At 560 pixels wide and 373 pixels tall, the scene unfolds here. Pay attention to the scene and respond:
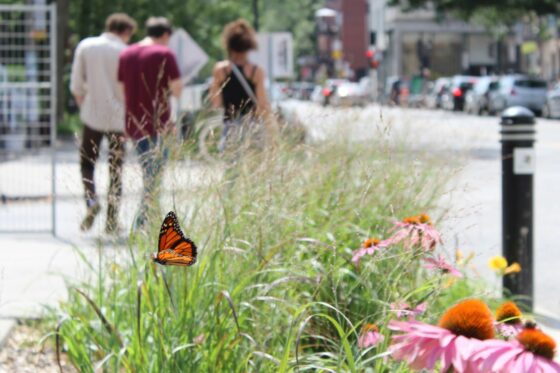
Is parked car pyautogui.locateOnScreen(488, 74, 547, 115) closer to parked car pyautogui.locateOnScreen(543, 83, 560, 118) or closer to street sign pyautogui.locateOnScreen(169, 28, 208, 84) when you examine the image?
parked car pyautogui.locateOnScreen(543, 83, 560, 118)

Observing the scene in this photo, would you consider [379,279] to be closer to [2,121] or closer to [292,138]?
[292,138]

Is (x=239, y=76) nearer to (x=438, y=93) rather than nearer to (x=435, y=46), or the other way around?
(x=438, y=93)

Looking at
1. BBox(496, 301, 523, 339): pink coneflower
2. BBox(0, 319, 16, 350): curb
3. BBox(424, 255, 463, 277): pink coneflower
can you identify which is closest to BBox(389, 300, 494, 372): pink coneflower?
BBox(496, 301, 523, 339): pink coneflower

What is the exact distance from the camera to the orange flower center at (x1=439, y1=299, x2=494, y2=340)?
2498 millimetres

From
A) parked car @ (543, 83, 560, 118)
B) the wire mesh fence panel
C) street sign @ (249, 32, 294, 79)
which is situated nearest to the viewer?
the wire mesh fence panel

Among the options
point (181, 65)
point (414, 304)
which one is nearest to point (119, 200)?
point (414, 304)

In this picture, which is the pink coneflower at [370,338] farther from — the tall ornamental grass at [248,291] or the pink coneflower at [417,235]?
the pink coneflower at [417,235]

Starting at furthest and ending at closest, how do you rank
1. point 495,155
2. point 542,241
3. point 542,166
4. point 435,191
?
1. point 495,155
2. point 542,166
3. point 542,241
4. point 435,191

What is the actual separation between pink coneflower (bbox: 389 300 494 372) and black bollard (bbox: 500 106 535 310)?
13.3 feet

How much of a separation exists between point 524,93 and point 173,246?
4372 cm

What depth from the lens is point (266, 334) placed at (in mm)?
4164

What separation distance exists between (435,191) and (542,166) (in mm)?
13377

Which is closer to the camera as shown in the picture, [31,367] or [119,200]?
[119,200]

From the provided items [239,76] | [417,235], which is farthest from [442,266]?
[239,76]
